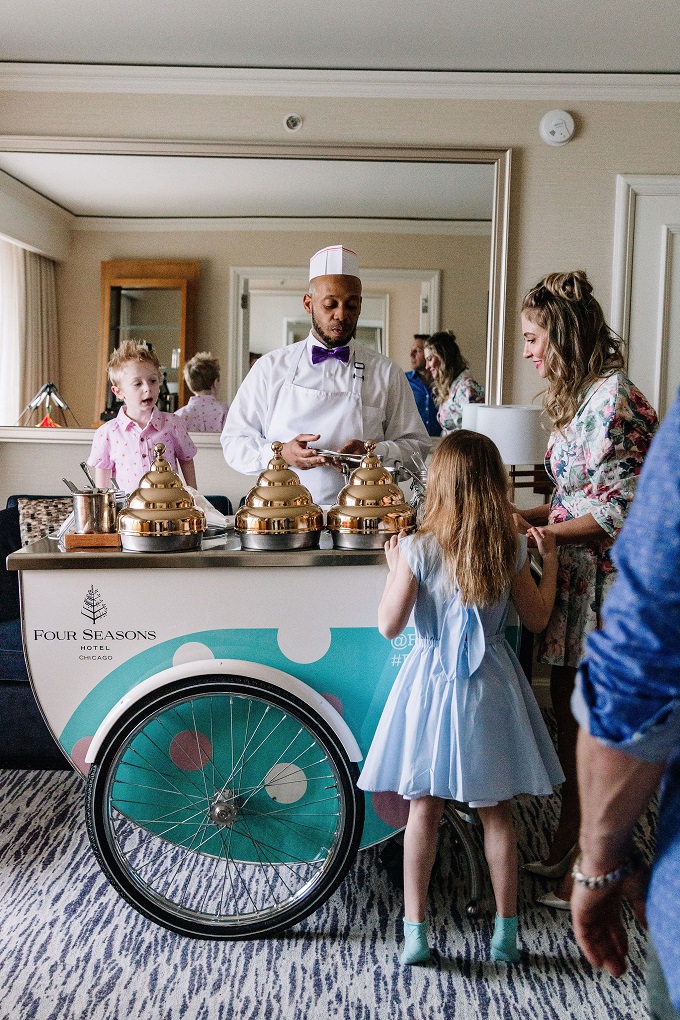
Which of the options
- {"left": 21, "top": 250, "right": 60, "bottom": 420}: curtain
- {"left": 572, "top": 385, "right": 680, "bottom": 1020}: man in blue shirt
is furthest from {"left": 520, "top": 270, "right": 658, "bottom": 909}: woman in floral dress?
{"left": 21, "top": 250, "right": 60, "bottom": 420}: curtain

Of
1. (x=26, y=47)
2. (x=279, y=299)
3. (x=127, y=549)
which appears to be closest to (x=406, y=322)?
(x=279, y=299)

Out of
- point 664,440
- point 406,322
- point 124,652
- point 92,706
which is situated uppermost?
point 406,322

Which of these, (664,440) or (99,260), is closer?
(664,440)

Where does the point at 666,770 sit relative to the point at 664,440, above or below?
below

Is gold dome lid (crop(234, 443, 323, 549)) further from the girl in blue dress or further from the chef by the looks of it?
the chef

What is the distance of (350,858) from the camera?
198 centimetres

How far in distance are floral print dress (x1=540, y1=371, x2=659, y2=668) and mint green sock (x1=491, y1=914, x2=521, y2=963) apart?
0.61 metres

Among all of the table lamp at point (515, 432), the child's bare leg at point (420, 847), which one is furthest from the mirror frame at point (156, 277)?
the child's bare leg at point (420, 847)

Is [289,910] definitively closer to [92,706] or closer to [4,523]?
[92,706]

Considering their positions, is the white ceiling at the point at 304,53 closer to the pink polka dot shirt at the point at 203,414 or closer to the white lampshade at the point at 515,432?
the pink polka dot shirt at the point at 203,414

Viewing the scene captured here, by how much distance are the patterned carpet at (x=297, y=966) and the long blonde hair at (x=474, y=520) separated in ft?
2.70

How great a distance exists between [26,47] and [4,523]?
1.86 m

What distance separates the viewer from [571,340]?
2.14 m

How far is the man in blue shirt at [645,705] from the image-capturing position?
684 mm
